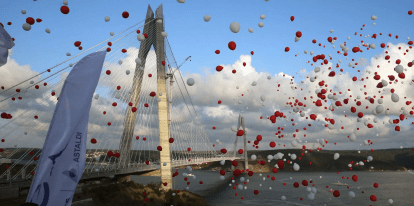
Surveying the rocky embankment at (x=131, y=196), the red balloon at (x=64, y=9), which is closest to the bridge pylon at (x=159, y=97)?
the rocky embankment at (x=131, y=196)

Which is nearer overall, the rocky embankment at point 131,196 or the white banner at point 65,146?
the white banner at point 65,146

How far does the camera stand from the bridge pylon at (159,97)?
16.9 meters

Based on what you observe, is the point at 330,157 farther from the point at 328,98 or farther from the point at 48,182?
the point at 48,182

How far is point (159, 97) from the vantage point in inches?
682

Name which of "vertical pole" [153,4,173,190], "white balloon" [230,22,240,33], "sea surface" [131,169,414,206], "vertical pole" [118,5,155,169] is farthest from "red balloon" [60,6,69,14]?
"sea surface" [131,169,414,206]

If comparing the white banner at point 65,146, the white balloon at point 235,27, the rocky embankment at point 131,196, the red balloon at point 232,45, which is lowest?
the rocky embankment at point 131,196

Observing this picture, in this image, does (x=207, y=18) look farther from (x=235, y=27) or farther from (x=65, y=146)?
(x=65, y=146)

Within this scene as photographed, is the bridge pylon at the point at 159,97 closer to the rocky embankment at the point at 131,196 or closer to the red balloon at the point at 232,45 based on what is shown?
the rocky embankment at the point at 131,196

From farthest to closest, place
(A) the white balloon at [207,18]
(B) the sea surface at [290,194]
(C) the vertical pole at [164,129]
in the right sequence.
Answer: (B) the sea surface at [290,194], (C) the vertical pole at [164,129], (A) the white balloon at [207,18]

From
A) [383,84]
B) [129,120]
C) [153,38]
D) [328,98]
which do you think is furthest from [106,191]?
[383,84]

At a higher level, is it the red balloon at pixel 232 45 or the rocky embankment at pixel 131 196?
the red balloon at pixel 232 45

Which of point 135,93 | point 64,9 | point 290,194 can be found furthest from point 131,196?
point 290,194

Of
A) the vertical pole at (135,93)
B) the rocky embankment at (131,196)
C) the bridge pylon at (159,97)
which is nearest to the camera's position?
the rocky embankment at (131,196)

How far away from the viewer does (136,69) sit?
19.3 meters
